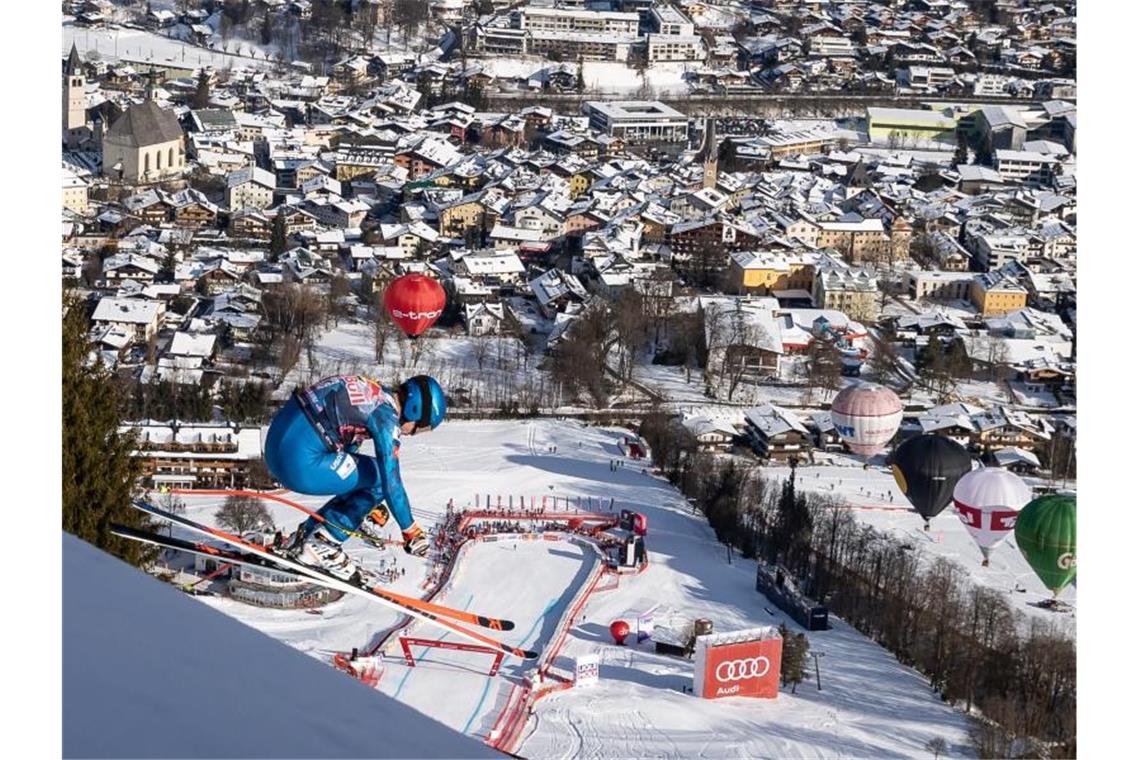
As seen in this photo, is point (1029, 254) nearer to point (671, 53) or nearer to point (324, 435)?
point (671, 53)

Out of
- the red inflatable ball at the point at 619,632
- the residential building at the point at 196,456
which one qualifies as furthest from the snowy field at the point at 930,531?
the residential building at the point at 196,456

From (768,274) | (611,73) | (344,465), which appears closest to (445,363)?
(768,274)

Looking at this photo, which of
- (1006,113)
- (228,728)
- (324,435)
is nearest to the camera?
(228,728)

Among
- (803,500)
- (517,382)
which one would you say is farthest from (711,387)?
(803,500)

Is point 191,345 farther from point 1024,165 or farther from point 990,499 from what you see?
→ point 1024,165

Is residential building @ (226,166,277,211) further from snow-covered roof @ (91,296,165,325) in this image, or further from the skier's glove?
the skier's glove

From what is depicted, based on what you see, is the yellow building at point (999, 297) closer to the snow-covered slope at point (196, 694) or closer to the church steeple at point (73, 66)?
the church steeple at point (73, 66)

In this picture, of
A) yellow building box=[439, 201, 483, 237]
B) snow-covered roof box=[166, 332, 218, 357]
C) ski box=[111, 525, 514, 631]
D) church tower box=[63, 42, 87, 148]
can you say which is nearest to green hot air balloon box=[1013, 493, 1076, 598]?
ski box=[111, 525, 514, 631]
